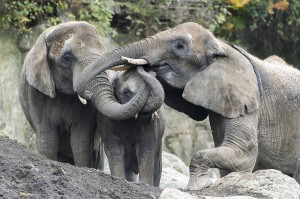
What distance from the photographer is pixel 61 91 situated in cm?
1338

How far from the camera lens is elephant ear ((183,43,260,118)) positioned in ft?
41.9

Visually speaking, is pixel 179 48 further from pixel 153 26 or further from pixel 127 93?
pixel 153 26

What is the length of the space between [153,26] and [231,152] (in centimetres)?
659

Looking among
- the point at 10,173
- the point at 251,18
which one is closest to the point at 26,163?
the point at 10,173

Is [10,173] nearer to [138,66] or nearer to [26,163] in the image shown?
[26,163]

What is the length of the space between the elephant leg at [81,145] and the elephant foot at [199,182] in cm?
174

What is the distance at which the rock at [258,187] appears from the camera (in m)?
10.9

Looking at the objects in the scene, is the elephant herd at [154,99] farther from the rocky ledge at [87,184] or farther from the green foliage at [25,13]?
the green foliage at [25,13]

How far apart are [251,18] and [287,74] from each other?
6625 millimetres

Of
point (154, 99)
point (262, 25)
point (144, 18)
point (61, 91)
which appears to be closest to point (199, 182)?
point (154, 99)

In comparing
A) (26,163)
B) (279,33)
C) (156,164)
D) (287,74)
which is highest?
(26,163)

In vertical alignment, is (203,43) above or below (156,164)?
above

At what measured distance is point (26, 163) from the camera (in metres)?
10.4

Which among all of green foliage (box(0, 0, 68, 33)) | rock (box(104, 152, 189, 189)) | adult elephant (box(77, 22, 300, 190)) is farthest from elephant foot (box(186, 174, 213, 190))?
green foliage (box(0, 0, 68, 33))
